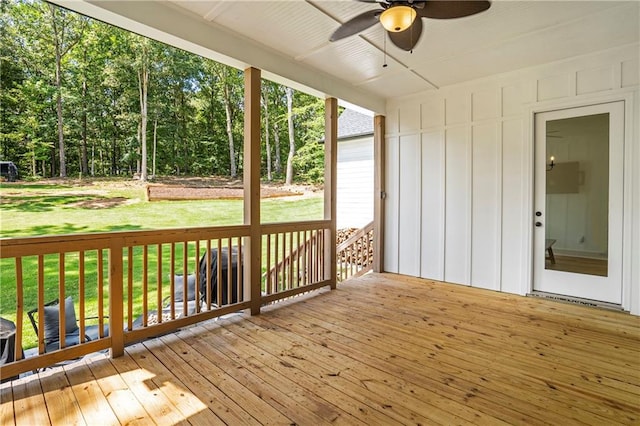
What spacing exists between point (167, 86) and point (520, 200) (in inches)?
205

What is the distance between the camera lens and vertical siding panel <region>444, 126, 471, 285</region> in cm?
448

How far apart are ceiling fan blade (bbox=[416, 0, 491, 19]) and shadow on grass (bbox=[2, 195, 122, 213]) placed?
424cm

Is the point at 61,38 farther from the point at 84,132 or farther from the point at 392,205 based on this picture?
the point at 392,205

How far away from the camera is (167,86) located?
4543mm

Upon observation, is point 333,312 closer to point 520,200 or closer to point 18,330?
point 18,330

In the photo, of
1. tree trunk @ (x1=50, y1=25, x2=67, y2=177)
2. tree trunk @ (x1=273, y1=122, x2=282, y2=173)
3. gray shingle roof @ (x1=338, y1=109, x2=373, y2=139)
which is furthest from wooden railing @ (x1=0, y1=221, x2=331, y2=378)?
tree trunk @ (x1=273, y1=122, x2=282, y2=173)

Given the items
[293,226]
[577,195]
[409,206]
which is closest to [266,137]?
[409,206]

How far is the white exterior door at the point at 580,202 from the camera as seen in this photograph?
3.48m

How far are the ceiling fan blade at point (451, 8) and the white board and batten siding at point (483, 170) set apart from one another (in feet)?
7.84

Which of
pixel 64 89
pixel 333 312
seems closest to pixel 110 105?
pixel 64 89

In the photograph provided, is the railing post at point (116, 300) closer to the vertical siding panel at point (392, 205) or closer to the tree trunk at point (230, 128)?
the tree trunk at point (230, 128)

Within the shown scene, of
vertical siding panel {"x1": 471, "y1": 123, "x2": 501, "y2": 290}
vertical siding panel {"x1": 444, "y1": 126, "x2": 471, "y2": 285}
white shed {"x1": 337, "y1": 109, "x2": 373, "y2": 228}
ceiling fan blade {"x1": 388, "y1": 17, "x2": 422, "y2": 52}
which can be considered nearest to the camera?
ceiling fan blade {"x1": 388, "y1": 17, "x2": 422, "y2": 52}

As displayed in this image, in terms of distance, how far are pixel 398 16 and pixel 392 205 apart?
11.1ft

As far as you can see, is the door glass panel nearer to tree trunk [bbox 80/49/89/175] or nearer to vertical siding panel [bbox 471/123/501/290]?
vertical siding panel [bbox 471/123/501/290]
